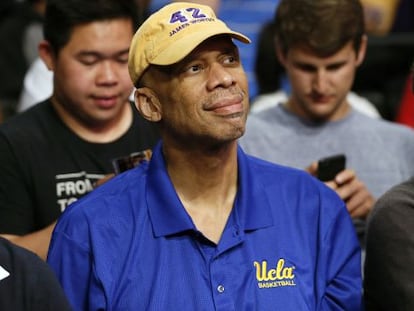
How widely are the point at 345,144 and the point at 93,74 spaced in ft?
3.13

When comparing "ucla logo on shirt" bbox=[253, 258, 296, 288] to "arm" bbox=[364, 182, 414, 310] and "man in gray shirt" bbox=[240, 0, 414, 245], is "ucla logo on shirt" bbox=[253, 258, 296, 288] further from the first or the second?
"man in gray shirt" bbox=[240, 0, 414, 245]

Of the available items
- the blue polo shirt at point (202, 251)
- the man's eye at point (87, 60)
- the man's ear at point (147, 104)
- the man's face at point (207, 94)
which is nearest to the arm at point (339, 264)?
the blue polo shirt at point (202, 251)

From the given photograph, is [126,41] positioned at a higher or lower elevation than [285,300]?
higher

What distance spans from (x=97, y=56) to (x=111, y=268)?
42.6 inches

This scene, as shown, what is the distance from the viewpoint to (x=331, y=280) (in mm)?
2990

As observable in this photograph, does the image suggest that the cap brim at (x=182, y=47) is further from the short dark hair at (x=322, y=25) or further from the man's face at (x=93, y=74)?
the short dark hair at (x=322, y=25)

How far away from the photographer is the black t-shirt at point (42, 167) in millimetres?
3502

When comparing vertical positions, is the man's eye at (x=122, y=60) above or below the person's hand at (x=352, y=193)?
above

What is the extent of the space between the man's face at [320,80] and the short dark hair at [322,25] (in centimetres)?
3

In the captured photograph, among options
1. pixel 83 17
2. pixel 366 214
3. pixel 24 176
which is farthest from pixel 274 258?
pixel 83 17

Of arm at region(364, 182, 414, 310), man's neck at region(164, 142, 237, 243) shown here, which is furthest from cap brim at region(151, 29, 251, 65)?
arm at region(364, 182, 414, 310)

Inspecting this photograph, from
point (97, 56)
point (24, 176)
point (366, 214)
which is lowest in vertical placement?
point (366, 214)

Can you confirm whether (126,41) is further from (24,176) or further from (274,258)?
(274,258)

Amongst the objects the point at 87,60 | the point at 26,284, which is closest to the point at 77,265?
the point at 26,284
